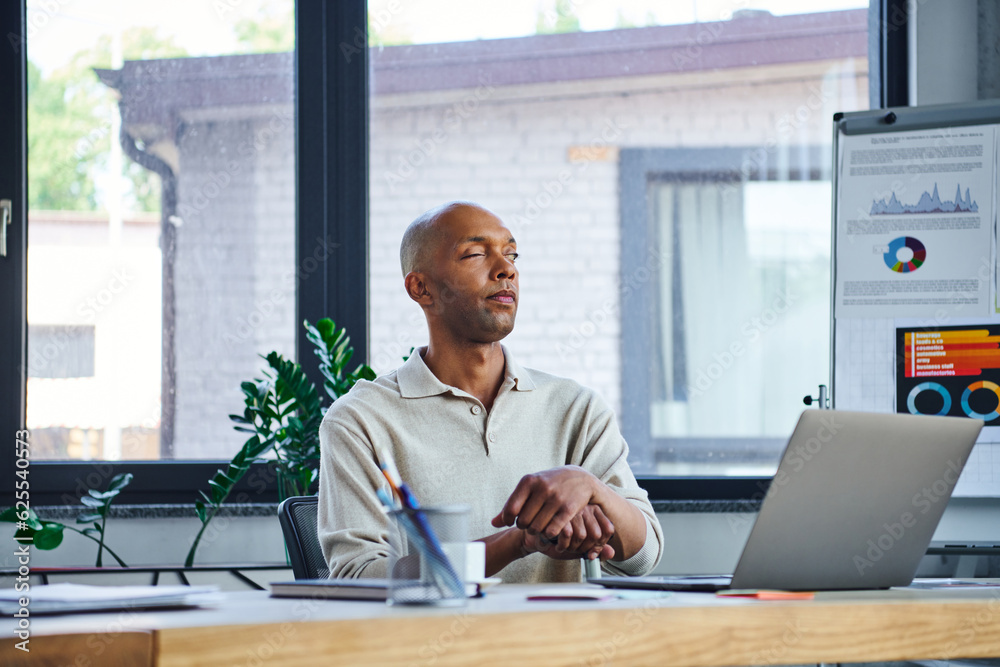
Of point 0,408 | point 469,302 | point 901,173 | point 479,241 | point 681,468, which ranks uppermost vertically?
point 901,173

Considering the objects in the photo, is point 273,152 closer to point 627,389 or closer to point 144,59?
point 144,59

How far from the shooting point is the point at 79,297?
2.98m

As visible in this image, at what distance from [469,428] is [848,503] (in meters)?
0.86

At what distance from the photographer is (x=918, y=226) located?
260 cm

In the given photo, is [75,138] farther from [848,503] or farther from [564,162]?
[848,503]

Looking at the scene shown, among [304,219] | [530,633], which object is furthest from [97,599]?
[304,219]

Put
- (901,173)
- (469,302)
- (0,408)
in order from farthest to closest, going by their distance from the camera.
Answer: (0,408) → (901,173) → (469,302)

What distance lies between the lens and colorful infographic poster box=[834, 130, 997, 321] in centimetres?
256

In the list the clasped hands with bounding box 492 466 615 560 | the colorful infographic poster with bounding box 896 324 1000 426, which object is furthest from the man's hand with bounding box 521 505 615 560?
the colorful infographic poster with bounding box 896 324 1000 426

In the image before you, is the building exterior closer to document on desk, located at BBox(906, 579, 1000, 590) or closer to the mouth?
the mouth

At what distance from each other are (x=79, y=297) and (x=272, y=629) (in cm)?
247

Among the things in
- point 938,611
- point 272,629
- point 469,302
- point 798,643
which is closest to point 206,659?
point 272,629

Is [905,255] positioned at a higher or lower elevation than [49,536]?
higher

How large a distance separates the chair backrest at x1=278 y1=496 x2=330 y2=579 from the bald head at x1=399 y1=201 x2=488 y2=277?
0.56m
